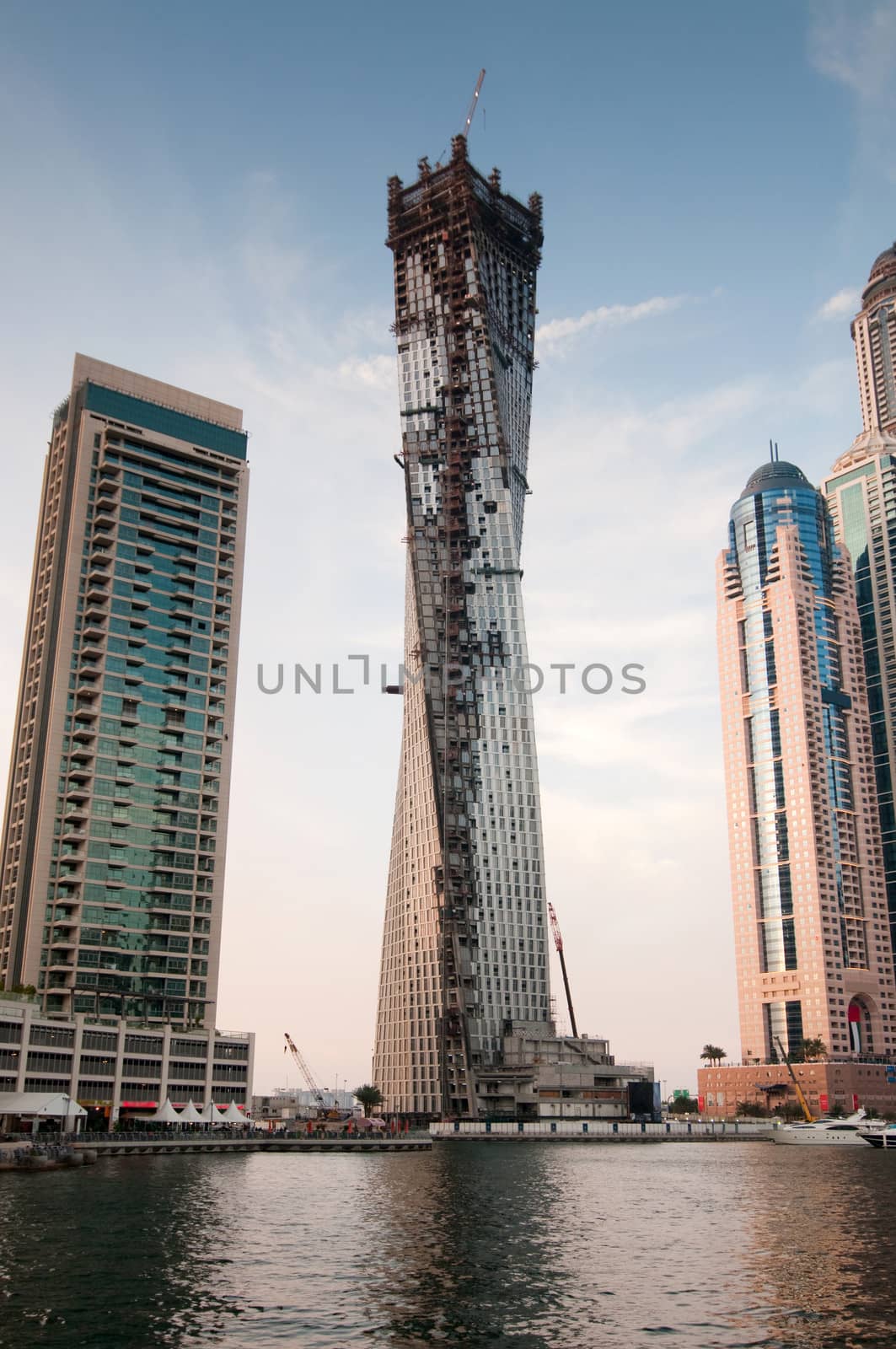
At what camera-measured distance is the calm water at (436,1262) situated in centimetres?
4688

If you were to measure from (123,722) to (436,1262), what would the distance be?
424 feet

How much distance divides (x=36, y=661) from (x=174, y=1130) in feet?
246

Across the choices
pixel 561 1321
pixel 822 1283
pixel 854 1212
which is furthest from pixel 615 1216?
pixel 561 1321

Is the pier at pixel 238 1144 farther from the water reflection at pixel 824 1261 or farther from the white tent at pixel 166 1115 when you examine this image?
the water reflection at pixel 824 1261

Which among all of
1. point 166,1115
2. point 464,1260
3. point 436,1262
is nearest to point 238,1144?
point 166,1115

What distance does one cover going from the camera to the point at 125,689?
18225cm

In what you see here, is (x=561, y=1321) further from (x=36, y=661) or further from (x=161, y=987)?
(x=36, y=661)

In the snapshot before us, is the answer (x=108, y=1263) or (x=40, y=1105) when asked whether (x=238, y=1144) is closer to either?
(x=40, y=1105)

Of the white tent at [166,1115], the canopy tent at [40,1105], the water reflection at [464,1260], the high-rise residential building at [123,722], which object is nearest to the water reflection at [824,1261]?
the water reflection at [464,1260]

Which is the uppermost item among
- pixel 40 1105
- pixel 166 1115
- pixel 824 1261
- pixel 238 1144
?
pixel 40 1105

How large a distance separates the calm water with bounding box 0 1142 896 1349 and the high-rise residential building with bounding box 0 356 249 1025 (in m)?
59.9

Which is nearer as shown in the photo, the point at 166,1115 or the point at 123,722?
the point at 166,1115

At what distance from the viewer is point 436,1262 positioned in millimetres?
62281

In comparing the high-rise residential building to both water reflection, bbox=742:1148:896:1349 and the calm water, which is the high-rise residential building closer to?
the calm water
